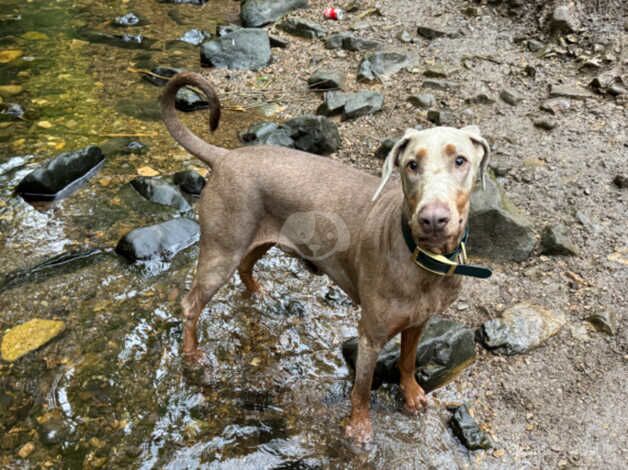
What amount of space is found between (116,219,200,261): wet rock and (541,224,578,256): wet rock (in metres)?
3.02

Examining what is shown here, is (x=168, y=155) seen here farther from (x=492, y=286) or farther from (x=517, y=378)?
(x=517, y=378)

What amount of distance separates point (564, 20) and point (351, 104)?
8.99 ft

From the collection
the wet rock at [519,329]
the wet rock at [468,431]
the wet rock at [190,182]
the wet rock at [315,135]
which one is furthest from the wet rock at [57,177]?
the wet rock at [468,431]

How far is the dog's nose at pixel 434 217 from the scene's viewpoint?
2.70m

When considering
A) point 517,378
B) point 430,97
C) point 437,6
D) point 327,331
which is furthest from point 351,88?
point 517,378

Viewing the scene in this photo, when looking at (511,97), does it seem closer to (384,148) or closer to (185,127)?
(384,148)

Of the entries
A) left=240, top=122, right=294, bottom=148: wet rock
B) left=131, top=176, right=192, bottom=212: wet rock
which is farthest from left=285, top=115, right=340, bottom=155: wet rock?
left=131, top=176, right=192, bottom=212: wet rock

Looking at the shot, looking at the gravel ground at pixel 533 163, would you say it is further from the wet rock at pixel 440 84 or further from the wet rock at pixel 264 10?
the wet rock at pixel 264 10

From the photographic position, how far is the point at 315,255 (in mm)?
4047

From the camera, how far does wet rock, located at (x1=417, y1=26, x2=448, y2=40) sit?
26.6 ft

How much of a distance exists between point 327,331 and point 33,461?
2.14 m

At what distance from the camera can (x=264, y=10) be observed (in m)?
9.82

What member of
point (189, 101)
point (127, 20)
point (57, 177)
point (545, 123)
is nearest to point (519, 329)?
point (545, 123)

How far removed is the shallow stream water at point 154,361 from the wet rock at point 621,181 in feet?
8.72
